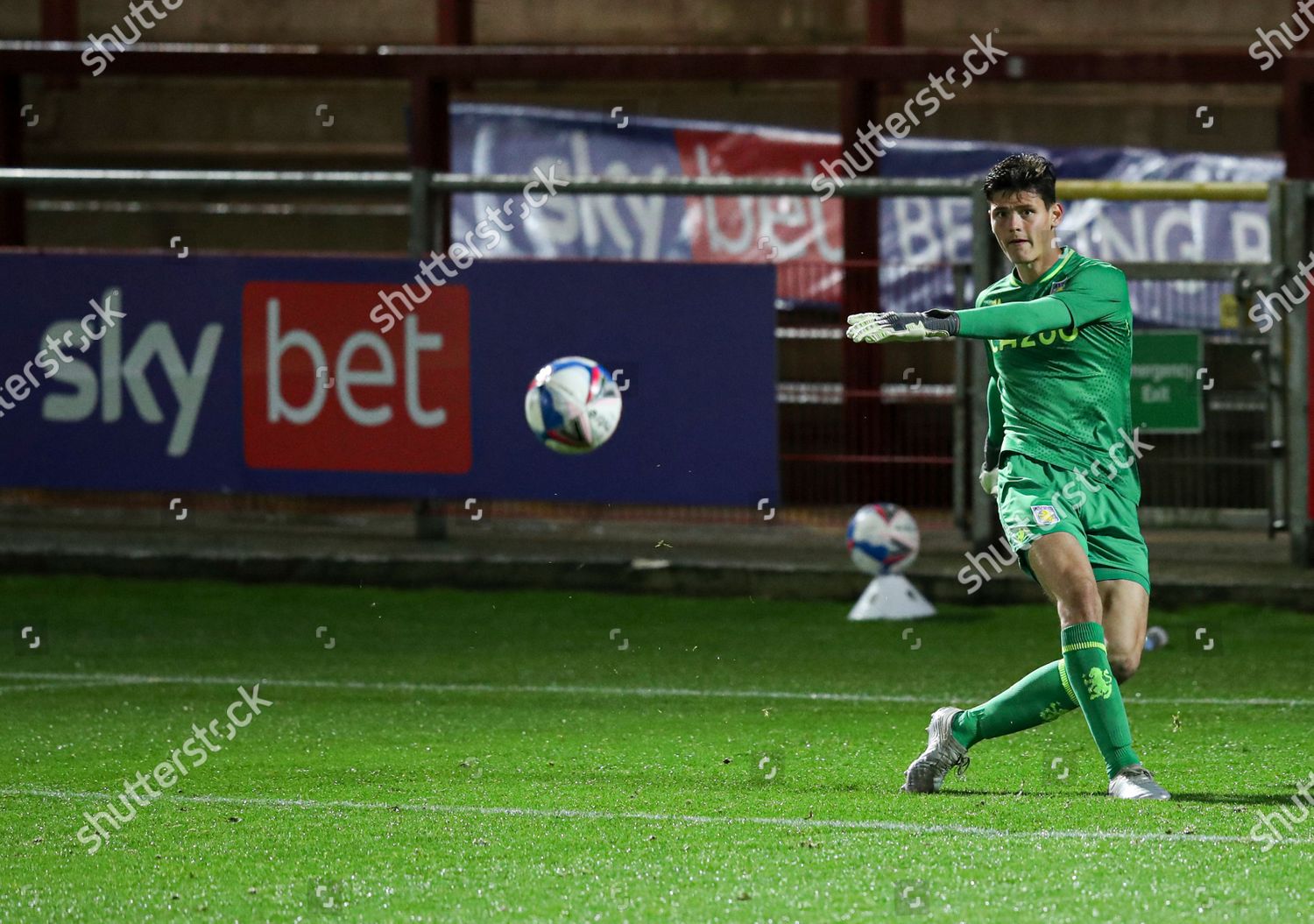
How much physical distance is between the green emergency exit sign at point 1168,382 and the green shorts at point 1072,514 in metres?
5.23

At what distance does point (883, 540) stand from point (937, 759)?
4.54 metres

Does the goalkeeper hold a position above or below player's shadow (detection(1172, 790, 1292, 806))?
above

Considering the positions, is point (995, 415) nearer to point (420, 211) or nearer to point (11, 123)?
point (420, 211)

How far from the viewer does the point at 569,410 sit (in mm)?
8781

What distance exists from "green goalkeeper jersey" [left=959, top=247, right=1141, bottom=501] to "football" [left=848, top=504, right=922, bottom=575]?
14.8 ft

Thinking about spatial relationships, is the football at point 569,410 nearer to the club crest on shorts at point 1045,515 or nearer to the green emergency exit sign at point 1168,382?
the club crest on shorts at point 1045,515

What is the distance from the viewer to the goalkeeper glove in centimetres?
632

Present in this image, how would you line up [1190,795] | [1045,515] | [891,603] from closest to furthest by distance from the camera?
1. [1045,515]
2. [1190,795]
3. [891,603]

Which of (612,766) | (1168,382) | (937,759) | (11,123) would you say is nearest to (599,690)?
(612,766)

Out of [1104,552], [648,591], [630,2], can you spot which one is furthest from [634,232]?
[1104,552]

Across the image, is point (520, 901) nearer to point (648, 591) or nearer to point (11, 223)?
point (648, 591)

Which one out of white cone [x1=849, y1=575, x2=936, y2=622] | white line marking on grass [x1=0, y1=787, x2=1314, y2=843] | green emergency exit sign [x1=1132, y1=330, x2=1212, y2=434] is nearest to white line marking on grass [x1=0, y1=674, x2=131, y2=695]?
white line marking on grass [x1=0, y1=787, x2=1314, y2=843]

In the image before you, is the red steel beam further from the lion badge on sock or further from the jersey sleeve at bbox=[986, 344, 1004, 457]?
the lion badge on sock

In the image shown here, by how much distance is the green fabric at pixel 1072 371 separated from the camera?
268 inches
